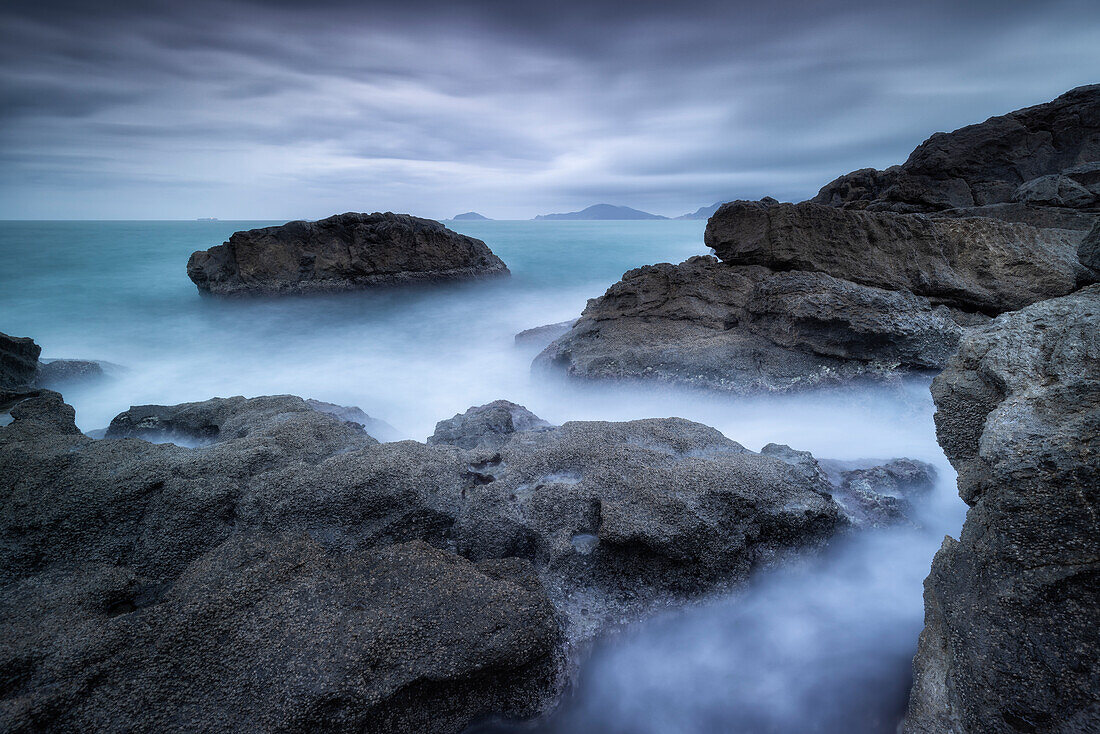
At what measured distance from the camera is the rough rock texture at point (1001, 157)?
13.9 metres

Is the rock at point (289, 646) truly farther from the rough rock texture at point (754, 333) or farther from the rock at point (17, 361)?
the rock at point (17, 361)

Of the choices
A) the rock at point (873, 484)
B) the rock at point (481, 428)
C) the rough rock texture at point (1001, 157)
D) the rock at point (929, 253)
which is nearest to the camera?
the rock at point (873, 484)

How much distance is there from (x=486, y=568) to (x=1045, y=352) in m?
3.13

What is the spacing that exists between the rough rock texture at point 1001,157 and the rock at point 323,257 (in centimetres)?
1431

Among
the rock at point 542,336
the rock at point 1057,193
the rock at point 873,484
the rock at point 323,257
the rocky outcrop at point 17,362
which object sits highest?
the rock at point 323,257

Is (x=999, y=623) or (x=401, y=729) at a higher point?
(x=999, y=623)

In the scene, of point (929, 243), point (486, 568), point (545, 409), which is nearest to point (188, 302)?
point (545, 409)

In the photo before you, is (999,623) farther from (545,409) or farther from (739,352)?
(545,409)

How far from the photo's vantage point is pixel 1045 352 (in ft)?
8.82

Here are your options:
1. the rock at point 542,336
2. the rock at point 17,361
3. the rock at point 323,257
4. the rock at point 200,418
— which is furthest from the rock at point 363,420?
the rock at point 323,257

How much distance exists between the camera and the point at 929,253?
7.69 metres

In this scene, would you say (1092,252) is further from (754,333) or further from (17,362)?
(17,362)

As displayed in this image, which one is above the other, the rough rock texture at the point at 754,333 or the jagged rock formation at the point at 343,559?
the rough rock texture at the point at 754,333

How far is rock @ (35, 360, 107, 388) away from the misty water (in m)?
0.25
